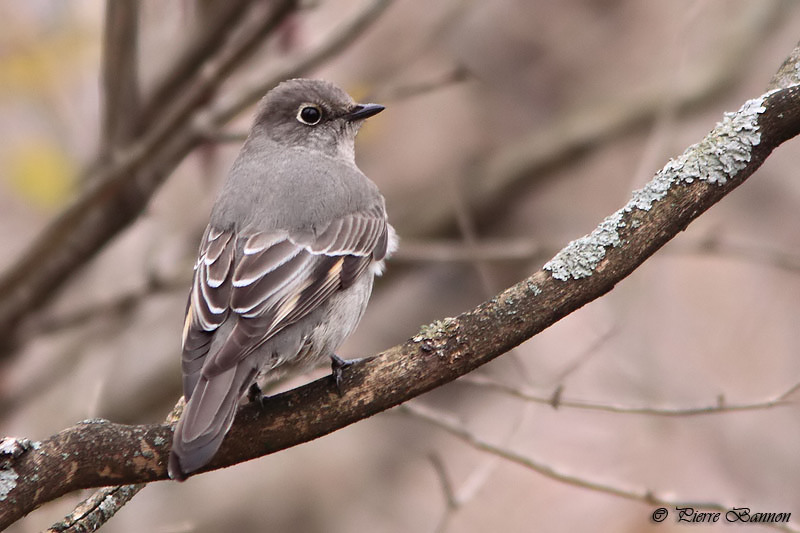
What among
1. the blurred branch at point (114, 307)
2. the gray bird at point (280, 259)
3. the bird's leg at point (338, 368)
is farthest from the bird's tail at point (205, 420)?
the blurred branch at point (114, 307)

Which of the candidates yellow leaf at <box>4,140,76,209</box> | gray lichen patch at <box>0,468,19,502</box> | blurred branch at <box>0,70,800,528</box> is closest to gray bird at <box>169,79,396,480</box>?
A: blurred branch at <box>0,70,800,528</box>

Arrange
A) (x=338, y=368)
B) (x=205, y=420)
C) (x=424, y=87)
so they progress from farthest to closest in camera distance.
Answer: (x=424, y=87) → (x=338, y=368) → (x=205, y=420)

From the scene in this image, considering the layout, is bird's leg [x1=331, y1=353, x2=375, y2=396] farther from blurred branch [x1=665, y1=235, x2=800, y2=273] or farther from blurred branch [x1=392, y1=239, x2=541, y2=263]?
blurred branch [x1=665, y1=235, x2=800, y2=273]

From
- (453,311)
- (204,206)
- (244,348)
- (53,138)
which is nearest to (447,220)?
(453,311)

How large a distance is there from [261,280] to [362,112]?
5.46 ft

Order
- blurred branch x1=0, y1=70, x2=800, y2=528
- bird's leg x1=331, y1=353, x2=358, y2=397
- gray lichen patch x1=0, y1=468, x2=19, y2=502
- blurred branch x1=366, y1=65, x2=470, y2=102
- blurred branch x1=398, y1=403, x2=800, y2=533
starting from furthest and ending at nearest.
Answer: blurred branch x1=366, y1=65, x2=470, y2=102
blurred branch x1=398, y1=403, x2=800, y2=533
bird's leg x1=331, y1=353, x2=358, y2=397
blurred branch x1=0, y1=70, x2=800, y2=528
gray lichen patch x1=0, y1=468, x2=19, y2=502

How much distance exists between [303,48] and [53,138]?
7.68 ft

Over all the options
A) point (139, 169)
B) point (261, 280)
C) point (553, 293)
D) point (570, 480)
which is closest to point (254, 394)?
point (261, 280)

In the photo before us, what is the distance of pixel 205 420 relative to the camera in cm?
319

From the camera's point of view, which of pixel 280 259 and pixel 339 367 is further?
pixel 280 259

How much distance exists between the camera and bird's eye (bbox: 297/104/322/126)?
5.41 meters

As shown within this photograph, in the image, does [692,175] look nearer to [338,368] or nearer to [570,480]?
[338,368]

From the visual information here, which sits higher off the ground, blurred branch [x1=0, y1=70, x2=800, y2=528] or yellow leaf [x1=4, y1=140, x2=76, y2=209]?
yellow leaf [x1=4, y1=140, x2=76, y2=209]

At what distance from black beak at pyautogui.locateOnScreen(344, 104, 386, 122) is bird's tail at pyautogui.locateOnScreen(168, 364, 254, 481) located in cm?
214
